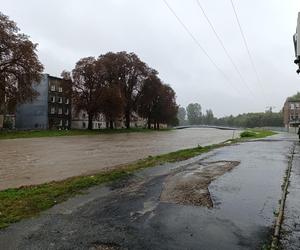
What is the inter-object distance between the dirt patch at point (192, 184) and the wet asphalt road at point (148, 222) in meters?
0.23

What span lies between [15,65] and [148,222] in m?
50.5

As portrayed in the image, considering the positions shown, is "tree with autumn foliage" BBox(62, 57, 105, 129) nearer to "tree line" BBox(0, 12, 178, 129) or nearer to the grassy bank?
"tree line" BBox(0, 12, 178, 129)

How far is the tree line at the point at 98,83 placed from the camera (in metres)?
51.2

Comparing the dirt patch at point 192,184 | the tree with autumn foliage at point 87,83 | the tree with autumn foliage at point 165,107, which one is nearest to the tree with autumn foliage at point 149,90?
the tree with autumn foliage at point 165,107

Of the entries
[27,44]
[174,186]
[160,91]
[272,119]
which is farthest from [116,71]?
[272,119]

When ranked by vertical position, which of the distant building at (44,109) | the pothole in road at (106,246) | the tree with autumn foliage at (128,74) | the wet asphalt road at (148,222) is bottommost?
the pothole in road at (106,246)

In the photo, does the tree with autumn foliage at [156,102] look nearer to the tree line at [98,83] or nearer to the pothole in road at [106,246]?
the tree line at [98,83]

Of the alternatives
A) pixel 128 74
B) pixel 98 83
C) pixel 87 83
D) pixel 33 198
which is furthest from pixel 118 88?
pixel 33 198

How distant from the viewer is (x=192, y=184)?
995 centimetres

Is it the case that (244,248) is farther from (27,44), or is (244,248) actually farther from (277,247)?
(27,44)

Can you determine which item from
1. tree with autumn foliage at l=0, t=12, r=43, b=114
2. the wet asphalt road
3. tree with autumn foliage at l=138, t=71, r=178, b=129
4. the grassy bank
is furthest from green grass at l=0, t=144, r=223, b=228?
tree with autumn foliage at l=138, t=71, r=178, b=129

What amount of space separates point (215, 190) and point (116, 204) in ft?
8.97

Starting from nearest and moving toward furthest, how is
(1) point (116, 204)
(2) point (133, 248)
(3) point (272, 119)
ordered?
(2) point (133, 248), (1) point (116, 204), (3) point (272, 119)

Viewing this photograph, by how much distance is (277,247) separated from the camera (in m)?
5.27
